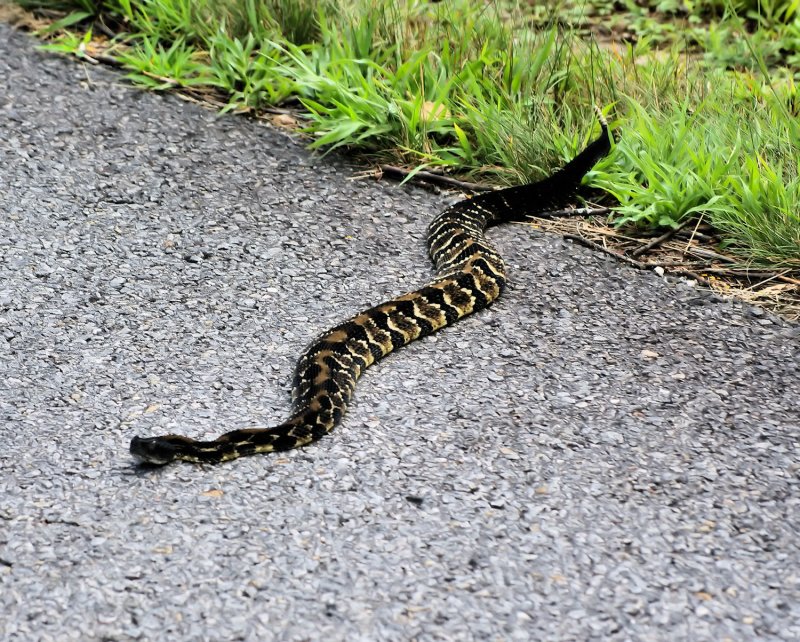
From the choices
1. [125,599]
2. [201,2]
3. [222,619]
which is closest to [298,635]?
[222,619]

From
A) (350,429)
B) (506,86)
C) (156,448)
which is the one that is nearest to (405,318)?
(350,429)

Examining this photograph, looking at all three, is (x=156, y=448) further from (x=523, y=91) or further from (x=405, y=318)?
(x=523, y=91)

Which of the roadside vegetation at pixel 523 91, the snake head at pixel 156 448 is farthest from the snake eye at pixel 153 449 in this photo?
the roadside vegetation at pixel 523 91

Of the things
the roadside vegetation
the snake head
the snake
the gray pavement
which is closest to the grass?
the roadside vegetation

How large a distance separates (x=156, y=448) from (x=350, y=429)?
0.92 meters

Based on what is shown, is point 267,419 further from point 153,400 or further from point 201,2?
point 201,2

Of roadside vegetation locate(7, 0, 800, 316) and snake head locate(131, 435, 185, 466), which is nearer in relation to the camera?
snake head locate(131, 435, 185, 466)

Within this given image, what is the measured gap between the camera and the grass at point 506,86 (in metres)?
6.76

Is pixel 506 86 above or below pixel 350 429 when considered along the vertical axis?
above

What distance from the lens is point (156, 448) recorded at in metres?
4.67

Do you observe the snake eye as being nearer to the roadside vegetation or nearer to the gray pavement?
→ the gray pavement

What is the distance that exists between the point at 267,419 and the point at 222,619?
53.8 inches

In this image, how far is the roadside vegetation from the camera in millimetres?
6680

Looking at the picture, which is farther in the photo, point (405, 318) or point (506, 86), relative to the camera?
point (506, 86)
